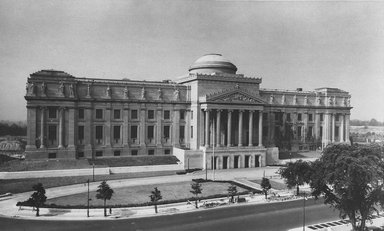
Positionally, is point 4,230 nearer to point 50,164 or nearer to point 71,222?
point 71,222

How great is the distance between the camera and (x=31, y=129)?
57.2 metres

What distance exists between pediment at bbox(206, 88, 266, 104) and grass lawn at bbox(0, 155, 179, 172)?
591 inches

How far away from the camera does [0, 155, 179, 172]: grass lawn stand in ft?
173

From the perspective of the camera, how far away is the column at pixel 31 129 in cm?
5703

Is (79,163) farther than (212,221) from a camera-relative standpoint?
Yes

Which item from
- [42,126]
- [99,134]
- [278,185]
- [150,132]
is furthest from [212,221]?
[42,126]

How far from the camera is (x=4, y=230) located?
29297 mm

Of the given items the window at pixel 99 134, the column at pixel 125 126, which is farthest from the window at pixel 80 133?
the column at pixel 125 126

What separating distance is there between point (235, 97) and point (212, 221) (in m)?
37.6

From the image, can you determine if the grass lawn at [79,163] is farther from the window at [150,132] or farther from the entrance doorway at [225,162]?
the entrance doorway at [225,162]

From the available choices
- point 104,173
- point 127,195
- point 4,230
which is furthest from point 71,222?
point 104,173

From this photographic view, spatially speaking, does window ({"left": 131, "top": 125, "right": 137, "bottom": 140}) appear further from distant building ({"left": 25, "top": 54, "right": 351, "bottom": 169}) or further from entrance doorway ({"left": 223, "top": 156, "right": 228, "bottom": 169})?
entrance doorway ({"left": 223, "top": 156, "right": 228, "bottom": 169})

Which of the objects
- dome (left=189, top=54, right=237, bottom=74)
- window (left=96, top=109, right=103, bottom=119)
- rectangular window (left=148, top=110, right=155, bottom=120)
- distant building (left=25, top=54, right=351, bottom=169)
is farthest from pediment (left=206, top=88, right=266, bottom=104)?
window (left=96, top=109, right=103, bottom=119)

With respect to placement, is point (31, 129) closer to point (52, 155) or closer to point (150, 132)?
point (52, 155)
